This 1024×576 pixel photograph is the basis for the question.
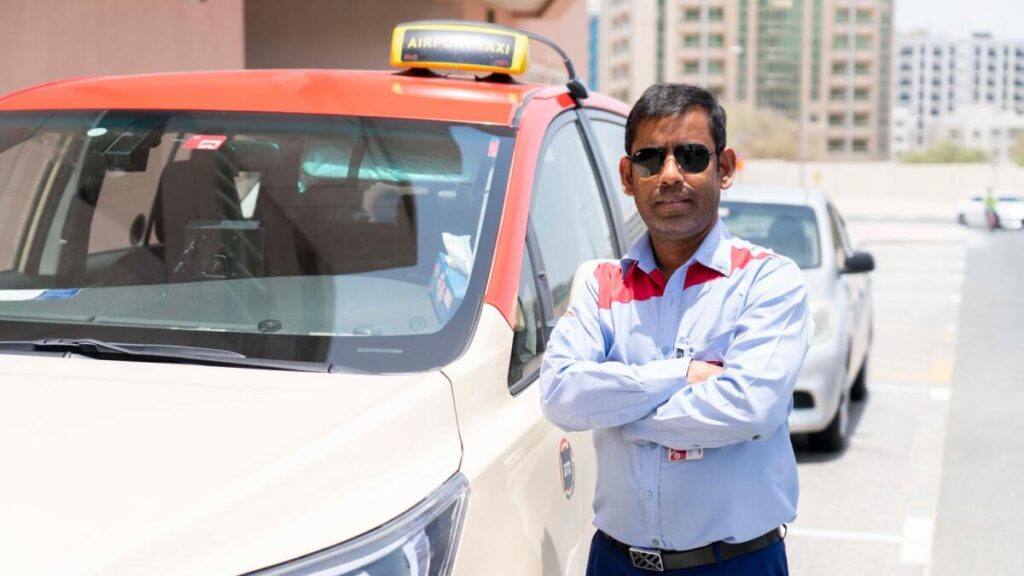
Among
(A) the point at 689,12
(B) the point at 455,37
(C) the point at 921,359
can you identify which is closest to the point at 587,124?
(B) the point at 455,37

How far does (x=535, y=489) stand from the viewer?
262 cm

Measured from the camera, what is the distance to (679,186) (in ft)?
8.30

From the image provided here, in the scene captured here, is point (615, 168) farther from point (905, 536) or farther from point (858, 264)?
point (858, 264)

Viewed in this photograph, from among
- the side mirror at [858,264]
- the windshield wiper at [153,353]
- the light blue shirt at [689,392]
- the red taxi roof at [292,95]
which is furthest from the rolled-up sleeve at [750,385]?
the side mirror at [858,264]

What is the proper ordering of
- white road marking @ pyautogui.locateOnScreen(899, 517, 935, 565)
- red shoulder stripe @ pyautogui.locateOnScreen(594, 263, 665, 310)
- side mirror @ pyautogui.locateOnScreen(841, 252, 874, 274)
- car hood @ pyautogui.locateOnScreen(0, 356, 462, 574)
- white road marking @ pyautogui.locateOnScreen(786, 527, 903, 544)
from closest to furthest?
car hood @ pyautogui.locateOnScreen(0, 356, 462, 574), red shoulder stripe @ pyautogui.locateOnScreen(594, 263, 665, 310), white road marking @ pyautogui.locateOnScreen(899, 517, 935, 565), white road marking @ pyautogui.locateOnScreen(786, 527, 903, 544), side mirror @ pyautogui.locateOnScreen(841, 252, 874, 274)

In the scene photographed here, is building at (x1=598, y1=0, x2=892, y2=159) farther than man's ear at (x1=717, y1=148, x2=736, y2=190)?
Yes

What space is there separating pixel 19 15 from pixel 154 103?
586 cm

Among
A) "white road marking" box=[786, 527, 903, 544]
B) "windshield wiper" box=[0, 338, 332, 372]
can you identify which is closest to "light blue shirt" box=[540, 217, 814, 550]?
"windshield wiper" box=[0, 338, 332, 372]

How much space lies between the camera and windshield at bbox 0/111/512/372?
9.07 feet

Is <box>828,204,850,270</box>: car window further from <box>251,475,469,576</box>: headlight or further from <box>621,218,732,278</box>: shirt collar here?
<box>251,475,469,576</box>: headlight

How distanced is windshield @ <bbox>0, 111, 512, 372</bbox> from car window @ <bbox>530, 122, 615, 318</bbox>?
268 millimetres

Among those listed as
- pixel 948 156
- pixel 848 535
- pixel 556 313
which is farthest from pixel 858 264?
pixel 948 156

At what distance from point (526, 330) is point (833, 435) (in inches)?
200

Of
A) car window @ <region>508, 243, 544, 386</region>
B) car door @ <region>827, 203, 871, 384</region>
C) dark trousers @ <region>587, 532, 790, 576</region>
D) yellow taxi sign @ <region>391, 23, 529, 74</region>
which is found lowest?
car door @ <region>827, 203, 871, 384</region>
